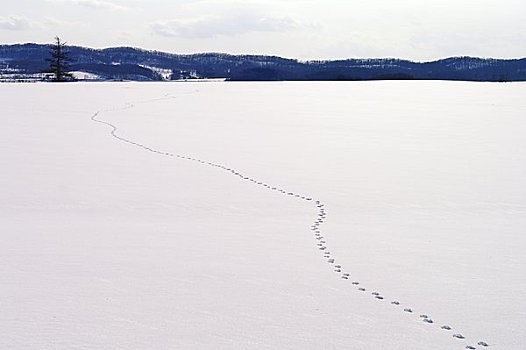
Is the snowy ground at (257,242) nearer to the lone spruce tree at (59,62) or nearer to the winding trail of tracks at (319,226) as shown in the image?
the winding trail of tracks at (319,226)

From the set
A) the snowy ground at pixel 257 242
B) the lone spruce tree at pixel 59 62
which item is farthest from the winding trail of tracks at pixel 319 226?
the lone spruce tree at pixel 59 62

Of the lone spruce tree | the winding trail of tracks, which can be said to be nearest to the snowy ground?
the winding trail of tracks

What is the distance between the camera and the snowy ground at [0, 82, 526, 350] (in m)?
2.99

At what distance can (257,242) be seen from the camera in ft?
14.9

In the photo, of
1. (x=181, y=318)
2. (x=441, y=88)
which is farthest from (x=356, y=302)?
(x=441, y=88)

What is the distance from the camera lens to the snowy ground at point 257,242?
2.99 m

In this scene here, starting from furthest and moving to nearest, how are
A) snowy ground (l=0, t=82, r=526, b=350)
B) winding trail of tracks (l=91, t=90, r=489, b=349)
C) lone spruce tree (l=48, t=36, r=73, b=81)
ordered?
lone spruce tree (l=48, t=36, r=73, b=81), winding trail of tracks (l=91, t=90, r=489, b=349), snowy ground (l=0, t=82, r=526, b=350)

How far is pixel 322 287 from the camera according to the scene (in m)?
3.58

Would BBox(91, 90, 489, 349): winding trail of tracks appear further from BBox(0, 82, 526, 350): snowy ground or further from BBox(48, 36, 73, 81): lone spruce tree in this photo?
BBox(48, 36, 73, 81): lone spruce tree

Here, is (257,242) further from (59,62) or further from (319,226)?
(59,62)

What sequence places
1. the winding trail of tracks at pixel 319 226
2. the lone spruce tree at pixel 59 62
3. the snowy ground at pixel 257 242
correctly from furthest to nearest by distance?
the lone spruce tree at pixel 59 62 → the winding trail of tracks at pixel 319 226 → the snowy ground at pixel 257 242

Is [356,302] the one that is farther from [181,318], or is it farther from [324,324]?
[181,318]

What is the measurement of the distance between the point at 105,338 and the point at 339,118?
12455 mm

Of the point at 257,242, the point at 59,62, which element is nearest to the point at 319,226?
the point at 257,242
